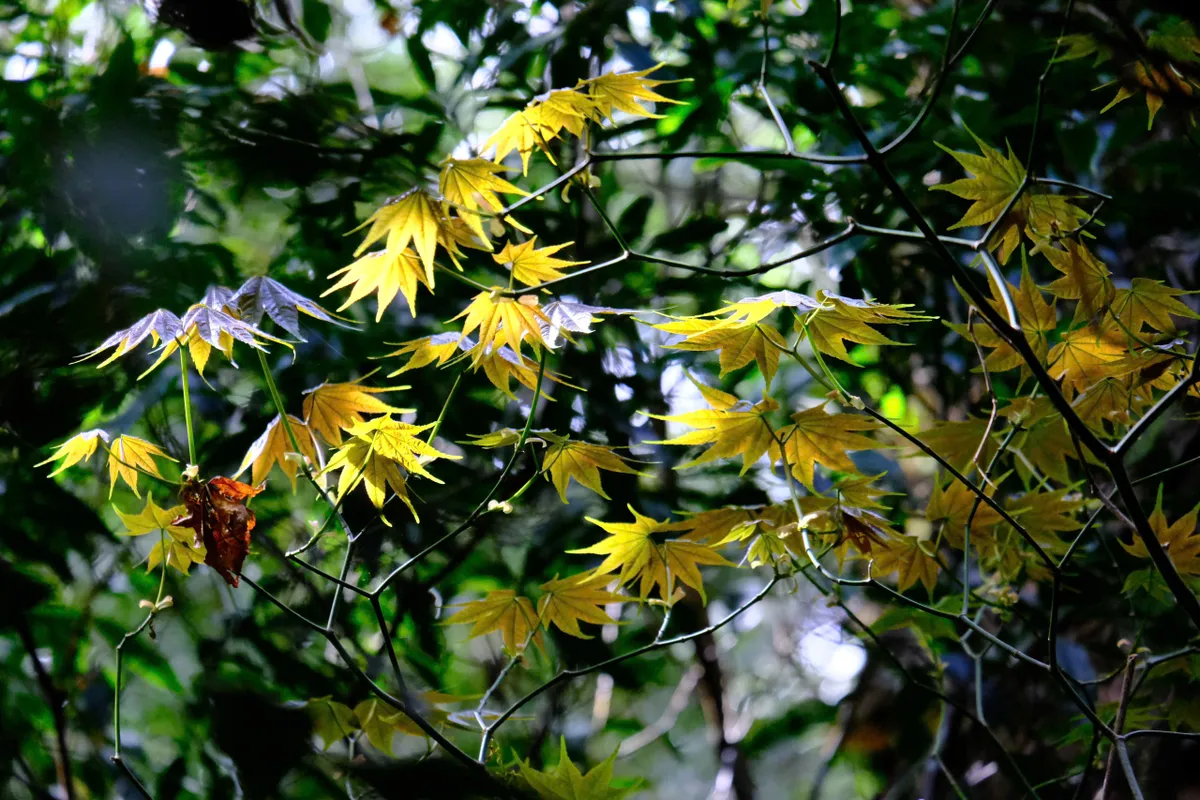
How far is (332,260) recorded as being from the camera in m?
1.18

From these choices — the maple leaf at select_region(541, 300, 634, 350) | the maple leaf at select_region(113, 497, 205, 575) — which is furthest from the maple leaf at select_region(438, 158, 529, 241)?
the maple leaf at select_region(113, 497, 205, 575)

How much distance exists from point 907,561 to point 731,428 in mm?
228

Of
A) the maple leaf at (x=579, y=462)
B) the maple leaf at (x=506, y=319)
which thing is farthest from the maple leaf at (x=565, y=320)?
the maple leaf at (x=579, y=462)

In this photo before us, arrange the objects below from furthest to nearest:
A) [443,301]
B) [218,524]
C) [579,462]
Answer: [443,301], [579,462], [218,524]

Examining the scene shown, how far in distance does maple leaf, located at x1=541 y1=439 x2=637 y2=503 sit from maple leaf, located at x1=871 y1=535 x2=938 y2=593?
24 centimetres

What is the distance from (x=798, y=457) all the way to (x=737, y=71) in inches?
27.7

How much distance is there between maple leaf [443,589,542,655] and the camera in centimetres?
76

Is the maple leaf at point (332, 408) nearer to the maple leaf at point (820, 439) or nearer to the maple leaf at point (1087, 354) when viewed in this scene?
the maple leaf at point (820, 439)

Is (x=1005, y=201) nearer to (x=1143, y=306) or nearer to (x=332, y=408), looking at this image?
(x=1143, y=306)

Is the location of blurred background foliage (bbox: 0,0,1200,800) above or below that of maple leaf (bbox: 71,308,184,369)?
below

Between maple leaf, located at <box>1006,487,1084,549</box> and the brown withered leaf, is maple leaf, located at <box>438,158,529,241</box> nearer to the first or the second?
the brown withered leaf

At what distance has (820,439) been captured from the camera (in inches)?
27.5

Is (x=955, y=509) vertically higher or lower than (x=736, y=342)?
lower

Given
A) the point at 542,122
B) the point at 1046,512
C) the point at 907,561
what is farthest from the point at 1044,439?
the point at 542,122
